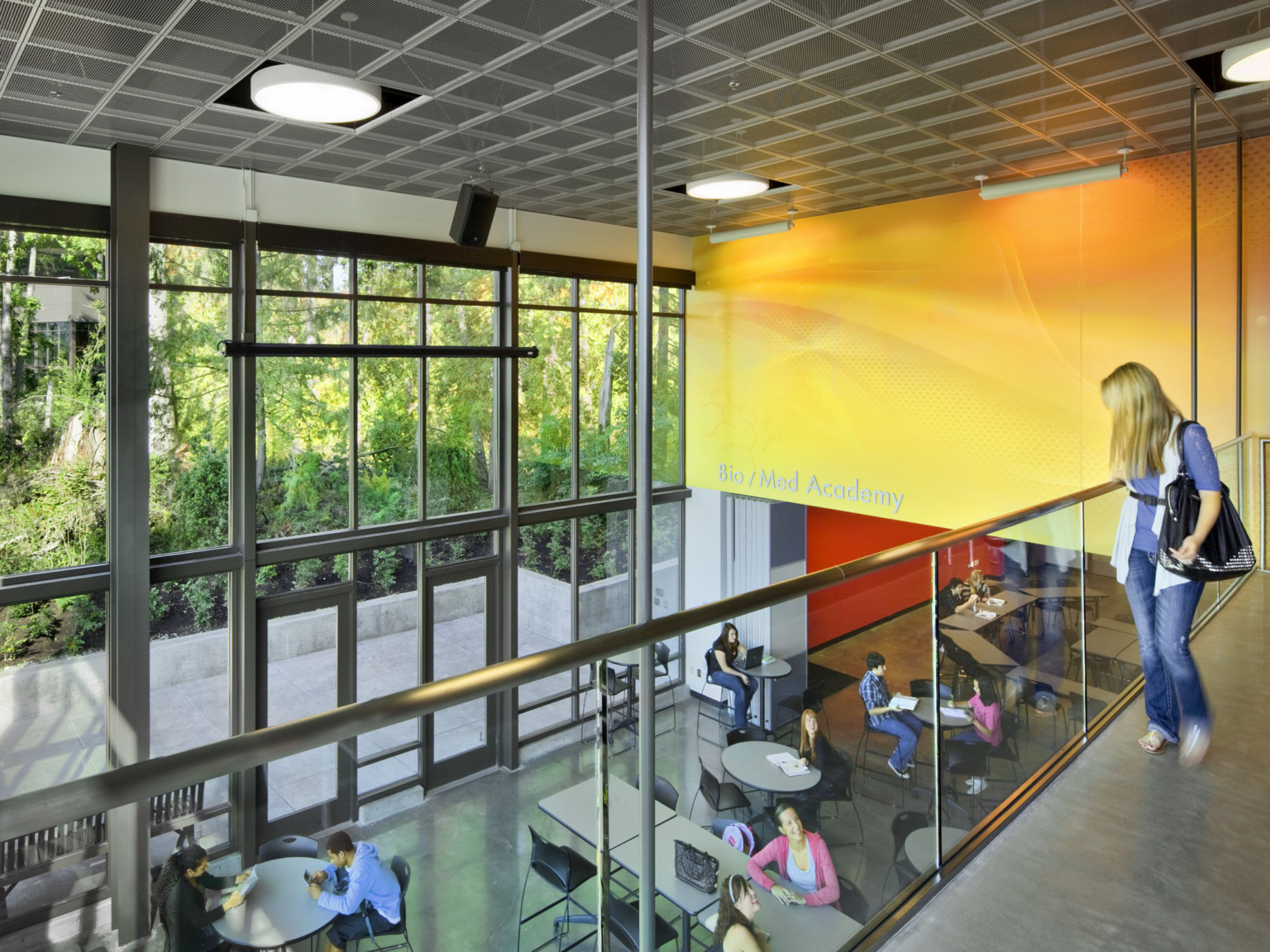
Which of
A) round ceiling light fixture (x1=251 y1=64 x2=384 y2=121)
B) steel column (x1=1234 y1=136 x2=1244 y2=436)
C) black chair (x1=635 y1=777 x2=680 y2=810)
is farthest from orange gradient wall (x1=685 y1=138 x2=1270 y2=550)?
black chair (x1=635 y1=777 x2=680 y2=810)

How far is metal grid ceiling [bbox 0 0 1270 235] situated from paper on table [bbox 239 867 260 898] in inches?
169

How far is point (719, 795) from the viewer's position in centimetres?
193

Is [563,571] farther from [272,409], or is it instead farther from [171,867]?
[171,867]

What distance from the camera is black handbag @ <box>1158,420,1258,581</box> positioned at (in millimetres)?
2926

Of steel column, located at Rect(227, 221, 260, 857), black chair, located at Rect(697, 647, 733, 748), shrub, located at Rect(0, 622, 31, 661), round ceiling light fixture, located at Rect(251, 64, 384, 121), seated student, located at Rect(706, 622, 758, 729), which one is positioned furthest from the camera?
steel column, located at Rect(227, 221, 260, 857)

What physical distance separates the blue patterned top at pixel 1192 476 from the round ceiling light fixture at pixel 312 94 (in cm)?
464

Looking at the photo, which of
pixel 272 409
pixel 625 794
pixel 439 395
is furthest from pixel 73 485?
pixel 625 794

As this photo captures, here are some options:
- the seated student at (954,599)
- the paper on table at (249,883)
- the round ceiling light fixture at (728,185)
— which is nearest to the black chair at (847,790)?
the seated student at (954,599)

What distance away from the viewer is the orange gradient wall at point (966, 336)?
689 cm

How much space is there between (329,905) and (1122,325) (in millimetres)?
7917

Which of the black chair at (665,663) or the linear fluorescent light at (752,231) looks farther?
the linear fluorescent light at (752,231)

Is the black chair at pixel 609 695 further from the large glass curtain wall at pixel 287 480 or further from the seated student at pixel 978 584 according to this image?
the large glass curtain wall at pixel 287 480

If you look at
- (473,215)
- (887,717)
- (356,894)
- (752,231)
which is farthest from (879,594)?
(752,231)

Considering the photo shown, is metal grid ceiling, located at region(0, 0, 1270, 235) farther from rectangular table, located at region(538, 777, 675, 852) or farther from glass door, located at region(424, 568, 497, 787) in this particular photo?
glass door, located at region(424, 568, 497, 787)
